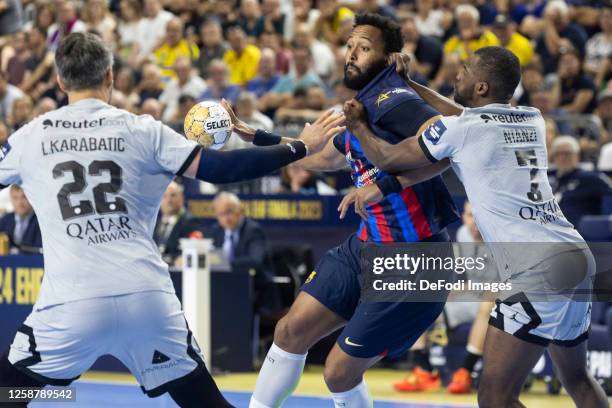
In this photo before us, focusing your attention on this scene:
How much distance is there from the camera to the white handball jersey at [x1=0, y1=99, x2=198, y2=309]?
5.08 m

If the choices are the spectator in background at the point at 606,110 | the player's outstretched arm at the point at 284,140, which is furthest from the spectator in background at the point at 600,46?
the player's outstretched arm at the point at 284,140

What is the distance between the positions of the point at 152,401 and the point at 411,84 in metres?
4.38

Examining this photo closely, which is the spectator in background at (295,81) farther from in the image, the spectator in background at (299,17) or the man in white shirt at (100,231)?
the man in white shirt at (100,231)

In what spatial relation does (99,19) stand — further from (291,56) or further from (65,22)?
(291,56)

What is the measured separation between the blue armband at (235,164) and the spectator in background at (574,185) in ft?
20.2

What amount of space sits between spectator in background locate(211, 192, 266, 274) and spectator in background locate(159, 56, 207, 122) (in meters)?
4.30

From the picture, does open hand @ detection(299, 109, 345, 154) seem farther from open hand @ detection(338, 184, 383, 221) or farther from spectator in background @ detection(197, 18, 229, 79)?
spectator in background @ detection(197, 18, 229, 79)

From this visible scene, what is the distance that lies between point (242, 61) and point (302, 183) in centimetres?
461

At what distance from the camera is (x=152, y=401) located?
9781 millimetres

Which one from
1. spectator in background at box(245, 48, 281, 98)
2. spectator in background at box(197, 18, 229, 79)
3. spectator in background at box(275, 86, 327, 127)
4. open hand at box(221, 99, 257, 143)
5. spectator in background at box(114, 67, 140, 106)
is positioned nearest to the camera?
open hand at box(221, 99, 257, 143)

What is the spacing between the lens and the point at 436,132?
5.79 meters

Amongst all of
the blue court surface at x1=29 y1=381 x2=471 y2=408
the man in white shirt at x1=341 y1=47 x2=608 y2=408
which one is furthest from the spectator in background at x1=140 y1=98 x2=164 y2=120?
the man in white shirt at x1=341 y1=47 x2=608 y2=408

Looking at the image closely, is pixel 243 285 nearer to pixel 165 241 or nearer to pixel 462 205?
pixel 165 241

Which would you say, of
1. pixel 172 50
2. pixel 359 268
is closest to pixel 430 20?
pixel 172 50
